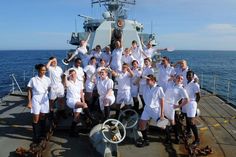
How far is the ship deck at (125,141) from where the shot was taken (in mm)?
7238

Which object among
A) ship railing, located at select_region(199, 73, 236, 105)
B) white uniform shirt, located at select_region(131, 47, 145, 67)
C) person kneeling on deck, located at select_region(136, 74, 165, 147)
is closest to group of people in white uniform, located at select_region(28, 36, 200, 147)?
person kneeling on deck, located at select_region(136, 74, 165, 147)

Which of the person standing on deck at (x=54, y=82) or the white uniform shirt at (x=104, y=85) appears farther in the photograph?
the person standing on deck at (x=54, y=82)

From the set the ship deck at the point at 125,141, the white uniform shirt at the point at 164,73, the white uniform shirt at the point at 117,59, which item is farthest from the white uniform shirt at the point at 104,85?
the white uniform shirt at the point at 164,73

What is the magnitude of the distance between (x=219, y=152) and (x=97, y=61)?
→ 15.1 ft

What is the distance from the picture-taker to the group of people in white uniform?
7.48 m

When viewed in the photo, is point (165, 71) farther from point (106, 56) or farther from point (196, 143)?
point (196, 143)

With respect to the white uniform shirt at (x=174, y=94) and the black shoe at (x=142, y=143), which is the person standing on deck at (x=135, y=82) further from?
the black shoe at (x=142, y=143)

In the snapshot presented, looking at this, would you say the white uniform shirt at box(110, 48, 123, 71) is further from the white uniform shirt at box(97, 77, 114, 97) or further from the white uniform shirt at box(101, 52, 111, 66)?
the white uniform shirt at box(97, 77, 114, 97)

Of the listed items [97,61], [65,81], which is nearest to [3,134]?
[65,81]

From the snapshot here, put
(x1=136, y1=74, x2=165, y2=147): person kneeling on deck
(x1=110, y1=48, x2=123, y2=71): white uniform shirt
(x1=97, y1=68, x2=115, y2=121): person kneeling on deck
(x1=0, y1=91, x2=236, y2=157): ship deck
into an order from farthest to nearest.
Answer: (x1=110, y1=48, x2=123, y2=71): white uniform shirt
(x1=97, y1=68, x2=115, y2=121): person kneeling on deck
(x1=136, y1=74, x2=165, y2=147): person kneeling on deck
(x1=0, y1=91, x2=236, y2=157): ship deck

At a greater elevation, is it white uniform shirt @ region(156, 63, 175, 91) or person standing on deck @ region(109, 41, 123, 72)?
person standing on deck @ region(109, 41, 123, 72)

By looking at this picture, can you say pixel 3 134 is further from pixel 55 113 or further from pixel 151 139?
pixel 151 139

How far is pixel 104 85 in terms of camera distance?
324 inches

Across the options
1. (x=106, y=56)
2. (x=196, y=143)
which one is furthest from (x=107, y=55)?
(x=196, y=143)
